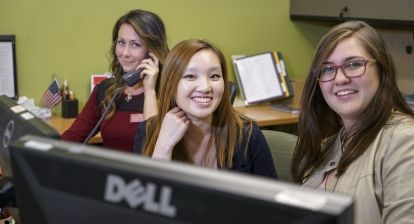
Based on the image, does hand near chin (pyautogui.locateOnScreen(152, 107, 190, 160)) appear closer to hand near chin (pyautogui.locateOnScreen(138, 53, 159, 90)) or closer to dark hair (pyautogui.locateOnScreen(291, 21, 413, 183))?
dark hair (pyautogui.locateOnScreen(291, 21, 413, 183))

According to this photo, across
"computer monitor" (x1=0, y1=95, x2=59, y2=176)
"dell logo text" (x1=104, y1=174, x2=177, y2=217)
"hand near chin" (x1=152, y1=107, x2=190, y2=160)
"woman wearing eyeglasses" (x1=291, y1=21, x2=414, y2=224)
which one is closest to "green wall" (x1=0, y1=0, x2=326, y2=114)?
"hand near chin" (x1=152, y1=107, x2=190, y2=160)

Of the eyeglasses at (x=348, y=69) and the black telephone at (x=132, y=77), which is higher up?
the eyeglasses at (x=348, y=69)

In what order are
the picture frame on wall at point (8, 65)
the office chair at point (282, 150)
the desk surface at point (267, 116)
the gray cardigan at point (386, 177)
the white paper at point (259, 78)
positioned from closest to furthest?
1. the gray cardigan at point (386, 177)
2. the office chair at point (282, 150)
3. the picture frame on wall at point (8, 65)
4. the desk surface at point (267, 116)
5. the white paper at point (259, 78)

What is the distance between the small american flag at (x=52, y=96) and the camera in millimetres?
2934

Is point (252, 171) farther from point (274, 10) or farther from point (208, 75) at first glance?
point (274, 10)

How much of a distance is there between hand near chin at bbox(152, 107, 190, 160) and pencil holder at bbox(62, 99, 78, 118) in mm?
1501

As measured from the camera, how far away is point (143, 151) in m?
1.66

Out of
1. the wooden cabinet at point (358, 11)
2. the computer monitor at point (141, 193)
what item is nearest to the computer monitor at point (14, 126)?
the computer monitor at point (141, 193)

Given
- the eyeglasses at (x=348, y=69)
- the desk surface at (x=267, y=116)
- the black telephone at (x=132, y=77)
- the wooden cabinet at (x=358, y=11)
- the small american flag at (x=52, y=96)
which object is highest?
the wooden cabinet at (x=358, y=11)

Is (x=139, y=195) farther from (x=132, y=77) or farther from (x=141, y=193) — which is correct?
(x=132, y=77)

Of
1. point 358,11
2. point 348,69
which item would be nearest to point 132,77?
point 348,69

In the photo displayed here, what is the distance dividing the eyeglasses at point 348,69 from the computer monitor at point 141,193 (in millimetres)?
843

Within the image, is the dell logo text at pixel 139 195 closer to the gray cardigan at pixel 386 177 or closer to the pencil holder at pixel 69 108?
the gray cardigan at pixel 386 177

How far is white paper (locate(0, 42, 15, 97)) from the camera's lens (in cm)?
279
